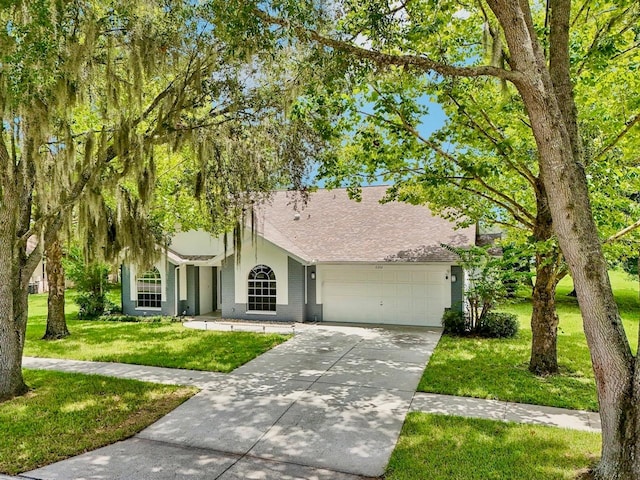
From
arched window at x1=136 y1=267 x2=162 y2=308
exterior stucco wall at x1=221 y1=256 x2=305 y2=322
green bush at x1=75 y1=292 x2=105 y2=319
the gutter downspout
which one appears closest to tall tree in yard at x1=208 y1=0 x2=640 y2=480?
exterior stucco wall at x1=221 y1=256 x2=305 y2=322

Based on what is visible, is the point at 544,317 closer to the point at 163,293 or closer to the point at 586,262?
the point at 586,262

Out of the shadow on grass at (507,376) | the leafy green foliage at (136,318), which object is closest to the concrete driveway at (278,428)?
the shadow on grass at (507,376)

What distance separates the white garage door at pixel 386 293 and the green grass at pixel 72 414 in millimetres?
7931

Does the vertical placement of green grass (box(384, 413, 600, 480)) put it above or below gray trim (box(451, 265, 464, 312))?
below

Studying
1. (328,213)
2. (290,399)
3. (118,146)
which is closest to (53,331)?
(118,146)

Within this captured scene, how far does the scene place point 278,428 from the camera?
590cm

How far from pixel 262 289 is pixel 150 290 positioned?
4521 millimetres

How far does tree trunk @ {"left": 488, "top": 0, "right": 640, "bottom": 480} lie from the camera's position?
3.96 m

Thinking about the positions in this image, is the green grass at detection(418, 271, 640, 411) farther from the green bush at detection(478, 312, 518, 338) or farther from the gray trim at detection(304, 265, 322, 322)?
the gray trim at detection(304, 265, 322, 322)

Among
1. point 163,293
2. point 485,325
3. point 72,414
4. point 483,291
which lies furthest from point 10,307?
point 485,325

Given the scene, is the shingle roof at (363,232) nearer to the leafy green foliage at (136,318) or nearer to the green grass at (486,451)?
the leafy green foliage at (136,318)

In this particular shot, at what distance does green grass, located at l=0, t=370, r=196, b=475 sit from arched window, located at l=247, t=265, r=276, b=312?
7.28 m

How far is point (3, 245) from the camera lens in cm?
684

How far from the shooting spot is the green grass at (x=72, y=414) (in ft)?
17.1
